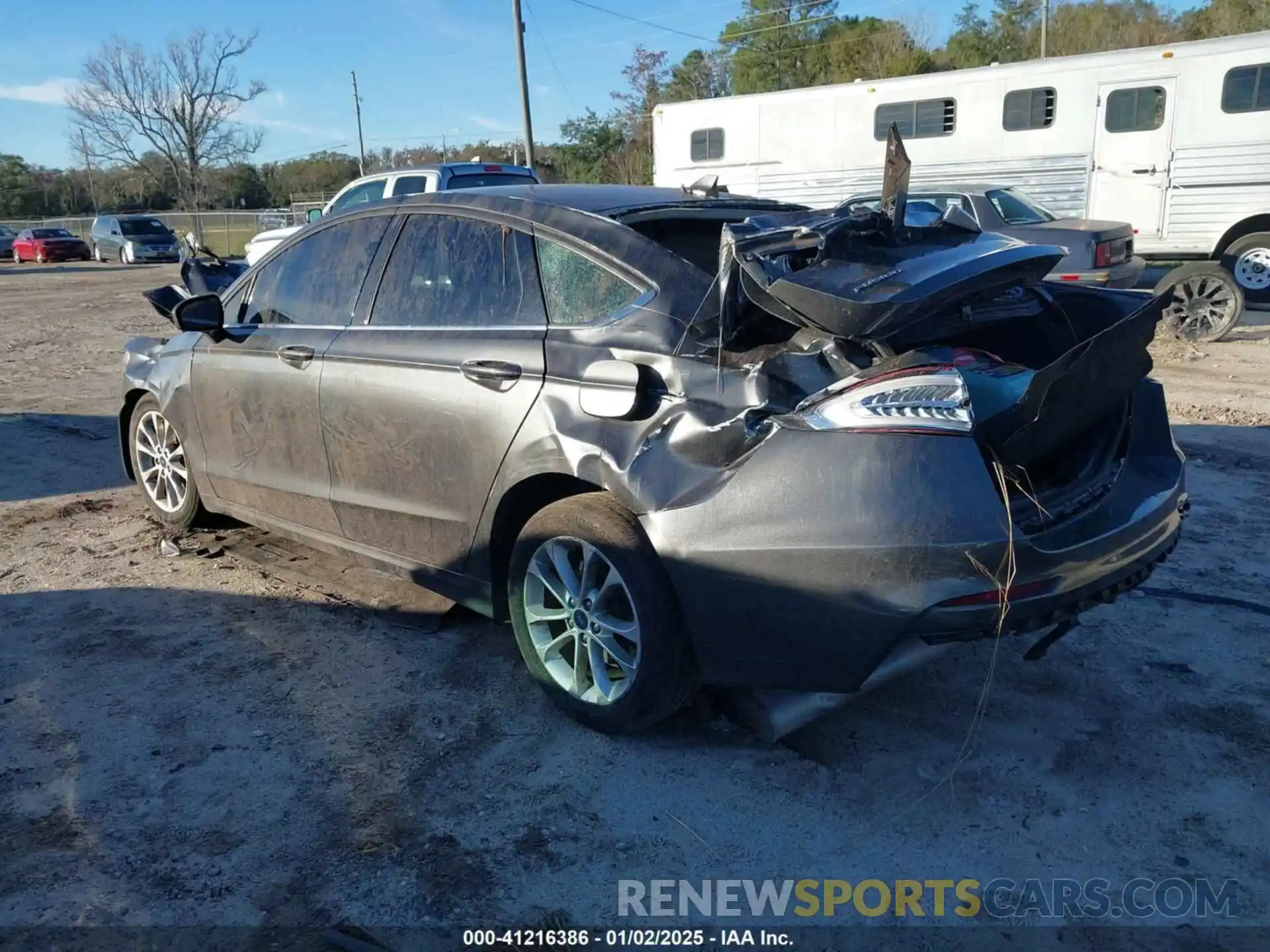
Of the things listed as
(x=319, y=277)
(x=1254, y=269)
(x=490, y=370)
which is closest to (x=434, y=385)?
(x=490, y=370)

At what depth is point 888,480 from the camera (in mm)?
2609

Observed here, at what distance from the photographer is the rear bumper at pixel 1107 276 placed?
1030cm

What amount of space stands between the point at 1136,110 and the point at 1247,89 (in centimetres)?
128

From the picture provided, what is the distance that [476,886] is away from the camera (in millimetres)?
2664

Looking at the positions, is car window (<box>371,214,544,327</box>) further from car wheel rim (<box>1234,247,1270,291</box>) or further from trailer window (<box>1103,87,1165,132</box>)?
trailer window (<box>1103,87,1165,132</box>)

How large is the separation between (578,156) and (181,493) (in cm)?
3922

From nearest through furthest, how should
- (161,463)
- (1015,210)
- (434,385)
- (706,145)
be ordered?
(434,385) < (161,463) < (1015,210) < (706,145)

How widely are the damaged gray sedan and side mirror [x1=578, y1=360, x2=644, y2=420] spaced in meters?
0.01

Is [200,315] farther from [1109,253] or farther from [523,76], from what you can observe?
[523,76]

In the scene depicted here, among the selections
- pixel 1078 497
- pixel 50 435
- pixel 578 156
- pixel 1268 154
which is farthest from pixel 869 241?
pixel 578 156

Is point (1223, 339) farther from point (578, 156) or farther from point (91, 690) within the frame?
point (578, 156)

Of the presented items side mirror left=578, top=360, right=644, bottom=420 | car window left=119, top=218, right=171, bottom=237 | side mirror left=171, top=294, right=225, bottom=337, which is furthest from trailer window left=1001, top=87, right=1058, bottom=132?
car window left=119, top=218, right=171, bottom=237

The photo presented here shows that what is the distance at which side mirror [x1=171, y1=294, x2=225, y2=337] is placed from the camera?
4.71 m

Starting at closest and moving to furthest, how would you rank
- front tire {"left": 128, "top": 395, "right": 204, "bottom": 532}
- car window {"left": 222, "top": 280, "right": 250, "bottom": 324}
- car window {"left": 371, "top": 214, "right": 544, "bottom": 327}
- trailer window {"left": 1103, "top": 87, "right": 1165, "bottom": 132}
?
1. car window {"left": 371, "top": 214, "right": 544, "bottom": 327}
2. car window {"left": 222, "top": 280, "right": 250, "bottom": 324}
3. front tire {"left": 128, "top": 395, "right": 204, "bottom": 532}
4. trailer window {"left": 1103, "top": 87, "right": 1165, "bottom": 132}
